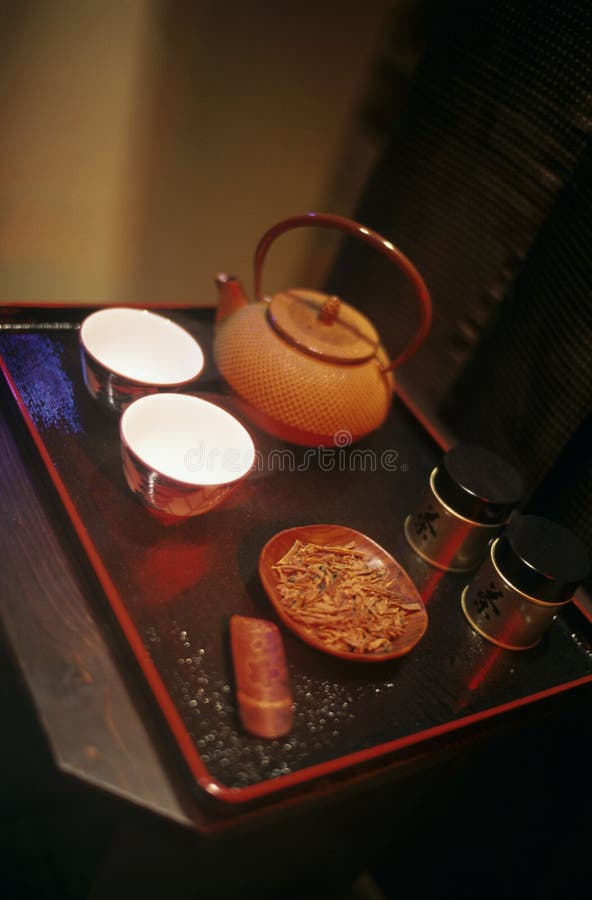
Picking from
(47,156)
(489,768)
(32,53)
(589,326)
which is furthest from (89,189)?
(489,768)

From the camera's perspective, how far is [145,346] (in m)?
1.10

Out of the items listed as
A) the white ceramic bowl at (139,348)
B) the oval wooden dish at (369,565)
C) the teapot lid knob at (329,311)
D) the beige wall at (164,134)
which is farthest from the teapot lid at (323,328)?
the beige wall at (164,134)

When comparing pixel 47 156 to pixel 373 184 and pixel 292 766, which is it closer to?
pixel 373 184

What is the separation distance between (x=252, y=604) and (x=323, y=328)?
1.46 ft

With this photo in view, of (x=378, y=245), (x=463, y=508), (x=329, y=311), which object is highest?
(x=378, y=245)

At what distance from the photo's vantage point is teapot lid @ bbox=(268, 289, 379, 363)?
3.38 feet

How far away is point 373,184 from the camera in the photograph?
4.63 ft

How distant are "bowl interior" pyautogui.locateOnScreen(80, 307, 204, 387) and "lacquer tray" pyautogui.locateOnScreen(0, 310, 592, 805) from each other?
7 centimetres

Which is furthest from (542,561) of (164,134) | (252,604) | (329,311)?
(164,134)

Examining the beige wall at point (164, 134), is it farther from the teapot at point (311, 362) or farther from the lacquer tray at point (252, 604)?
the teapot at point (311, 362)

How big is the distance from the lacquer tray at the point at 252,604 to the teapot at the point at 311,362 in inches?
2.8

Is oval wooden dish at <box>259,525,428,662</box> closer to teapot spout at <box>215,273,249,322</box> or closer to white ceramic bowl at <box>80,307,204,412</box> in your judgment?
white ceramic bowl at <box>80,307,204,412</box>

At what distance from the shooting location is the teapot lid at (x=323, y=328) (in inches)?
40.5

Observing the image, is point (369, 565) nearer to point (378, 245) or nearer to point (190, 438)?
point (190, 438)
